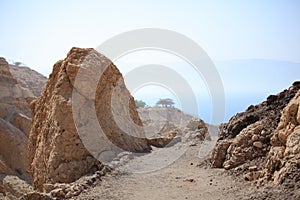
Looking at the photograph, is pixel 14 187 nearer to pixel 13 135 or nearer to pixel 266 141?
pixel 13 135

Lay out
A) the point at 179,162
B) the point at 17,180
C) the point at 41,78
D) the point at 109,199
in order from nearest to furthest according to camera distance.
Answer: the point at 109,199
the point at 179,162
the point at 17,180
the point at 41,78

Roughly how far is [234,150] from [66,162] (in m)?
4.56

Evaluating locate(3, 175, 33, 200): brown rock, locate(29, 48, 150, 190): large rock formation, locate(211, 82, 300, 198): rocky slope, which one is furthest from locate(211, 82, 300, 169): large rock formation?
locate(3, 175, 33, 200): brown rock

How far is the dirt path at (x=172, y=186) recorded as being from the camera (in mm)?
6809

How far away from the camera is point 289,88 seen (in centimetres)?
893

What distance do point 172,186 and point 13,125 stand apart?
18896 millimetres

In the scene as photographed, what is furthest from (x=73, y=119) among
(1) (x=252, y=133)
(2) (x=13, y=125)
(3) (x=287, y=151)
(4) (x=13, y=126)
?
(2) (x=13, y=125)

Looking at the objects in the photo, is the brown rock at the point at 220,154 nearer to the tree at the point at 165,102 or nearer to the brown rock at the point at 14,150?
the brown rock at the point at 14,150

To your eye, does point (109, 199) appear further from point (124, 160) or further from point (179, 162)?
point (179, 162)

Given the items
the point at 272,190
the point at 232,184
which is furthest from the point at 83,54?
the point at 272,190

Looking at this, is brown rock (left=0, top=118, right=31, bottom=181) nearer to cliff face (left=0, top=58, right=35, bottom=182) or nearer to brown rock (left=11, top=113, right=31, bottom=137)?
cliff face (left=0, top=58, right=35, bottom=182)

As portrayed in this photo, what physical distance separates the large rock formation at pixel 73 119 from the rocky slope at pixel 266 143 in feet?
11.1

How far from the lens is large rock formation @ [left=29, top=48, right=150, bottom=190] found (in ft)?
29.5

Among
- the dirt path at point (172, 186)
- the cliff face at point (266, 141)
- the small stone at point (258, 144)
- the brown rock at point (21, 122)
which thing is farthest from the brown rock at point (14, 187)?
the small stone at point (258, 144)
